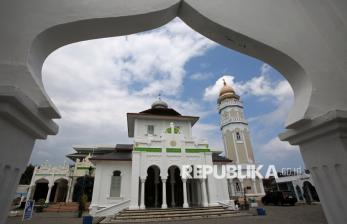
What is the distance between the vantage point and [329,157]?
5.22 feet

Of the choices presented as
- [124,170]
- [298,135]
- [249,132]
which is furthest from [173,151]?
[249,132]

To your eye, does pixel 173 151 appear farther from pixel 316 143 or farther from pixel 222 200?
pixel 316 143

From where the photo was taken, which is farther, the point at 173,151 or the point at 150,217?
the point at 173,151

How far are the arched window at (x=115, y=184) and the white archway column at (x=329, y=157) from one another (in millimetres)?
15990

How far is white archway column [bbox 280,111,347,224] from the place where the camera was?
151 centimetres

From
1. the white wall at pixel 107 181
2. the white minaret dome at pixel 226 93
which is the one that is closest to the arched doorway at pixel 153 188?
the white wall at pixel 107 181

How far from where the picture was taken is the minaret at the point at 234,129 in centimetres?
3064

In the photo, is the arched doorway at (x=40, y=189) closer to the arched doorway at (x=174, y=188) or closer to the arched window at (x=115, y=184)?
the arched window at (x=115, y=184)

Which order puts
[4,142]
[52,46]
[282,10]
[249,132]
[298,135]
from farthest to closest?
[249,132], [282,10], [298,135], [52,46], [4,142]

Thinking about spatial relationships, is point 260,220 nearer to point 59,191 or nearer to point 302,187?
point 302,187

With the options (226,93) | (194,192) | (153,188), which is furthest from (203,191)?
(226,93)

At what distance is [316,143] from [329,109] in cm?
31

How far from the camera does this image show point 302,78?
1885mm

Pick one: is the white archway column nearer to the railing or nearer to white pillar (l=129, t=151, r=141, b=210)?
white pillar (l=129, t=151, r=141, b=210)
